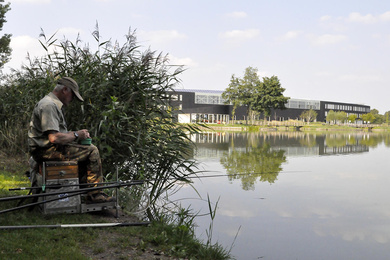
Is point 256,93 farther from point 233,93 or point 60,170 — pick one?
point 60,170

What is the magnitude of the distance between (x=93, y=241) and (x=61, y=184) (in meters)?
0.76

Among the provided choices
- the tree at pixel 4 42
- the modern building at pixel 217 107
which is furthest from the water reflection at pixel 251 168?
the modern building at pixel 217 107

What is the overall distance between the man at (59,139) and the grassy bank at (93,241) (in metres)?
0.47

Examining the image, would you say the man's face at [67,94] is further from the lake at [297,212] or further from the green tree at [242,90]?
the green tree at [242,90]

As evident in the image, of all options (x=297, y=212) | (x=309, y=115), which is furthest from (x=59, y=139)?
(x=309, y=115)

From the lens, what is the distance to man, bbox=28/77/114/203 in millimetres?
3836

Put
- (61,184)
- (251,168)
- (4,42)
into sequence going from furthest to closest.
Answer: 1. (4,42)
2. (251,168)
3. (61,184)

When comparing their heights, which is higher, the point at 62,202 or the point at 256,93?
the point at 256,93

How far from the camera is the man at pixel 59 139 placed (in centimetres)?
384

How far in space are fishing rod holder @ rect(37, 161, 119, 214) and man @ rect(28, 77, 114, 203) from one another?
0.08m

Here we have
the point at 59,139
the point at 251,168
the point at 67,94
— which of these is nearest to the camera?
the point at 59,139

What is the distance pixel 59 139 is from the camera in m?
3.84

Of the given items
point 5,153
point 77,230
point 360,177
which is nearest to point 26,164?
point 5,153

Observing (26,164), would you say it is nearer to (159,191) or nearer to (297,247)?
(159,191)
